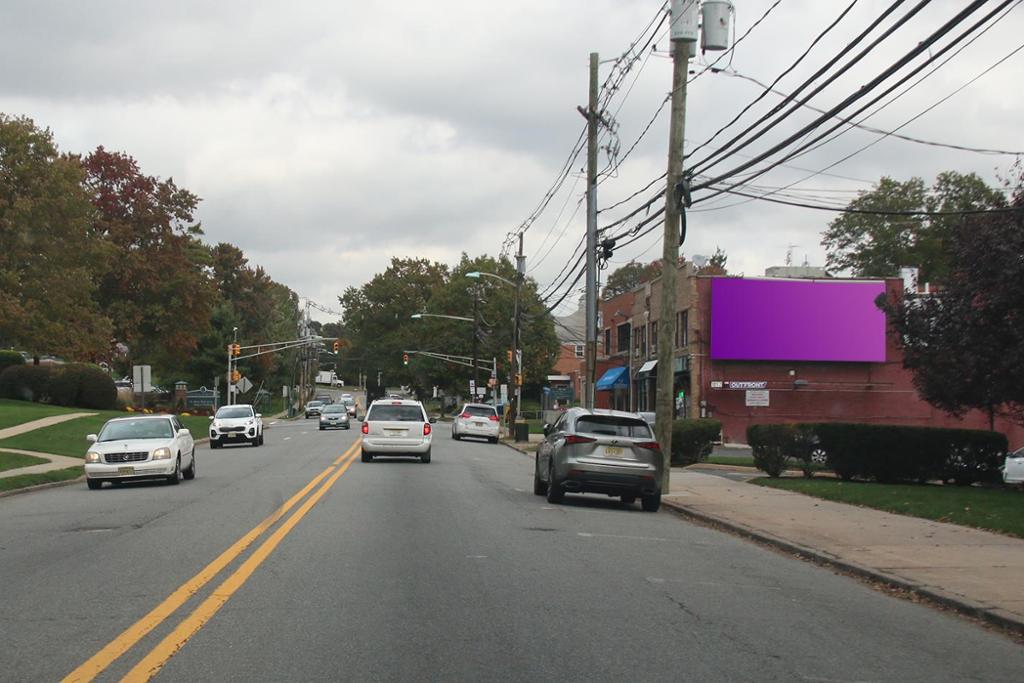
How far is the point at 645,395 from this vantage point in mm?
58375

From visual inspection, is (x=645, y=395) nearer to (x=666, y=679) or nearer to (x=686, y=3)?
(x=686, y=3)

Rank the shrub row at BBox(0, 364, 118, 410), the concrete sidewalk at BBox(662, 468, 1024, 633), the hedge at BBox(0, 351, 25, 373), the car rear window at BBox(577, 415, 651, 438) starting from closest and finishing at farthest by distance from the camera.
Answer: the concrete sidewalk at BBox(662, 468, 1024, 633)
the car rear window at BBox(577, 415, 651, 438)
the shrub row at BBox(0, 364, 118, 410)
the hedge at BBox(0, 351, 25, 373)

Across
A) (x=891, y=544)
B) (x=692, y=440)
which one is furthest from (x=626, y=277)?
(x=891, y=544)

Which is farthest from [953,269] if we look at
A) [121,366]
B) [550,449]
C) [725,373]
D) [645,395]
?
[121,366]

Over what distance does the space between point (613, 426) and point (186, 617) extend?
11061 mm

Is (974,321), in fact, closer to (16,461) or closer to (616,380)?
(16,461)

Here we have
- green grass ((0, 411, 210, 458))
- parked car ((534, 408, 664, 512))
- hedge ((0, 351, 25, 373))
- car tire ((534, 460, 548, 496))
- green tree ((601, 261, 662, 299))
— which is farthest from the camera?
green tree ((601, 261, 662, 299))

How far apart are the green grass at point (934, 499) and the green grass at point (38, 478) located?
1500 cm

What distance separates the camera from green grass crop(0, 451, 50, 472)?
26.5 meters

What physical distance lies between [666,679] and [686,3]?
17.4 m

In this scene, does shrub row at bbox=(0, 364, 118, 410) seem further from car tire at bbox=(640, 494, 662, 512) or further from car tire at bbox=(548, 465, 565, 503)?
car tire at bbox=(640, 494, 662, 512)

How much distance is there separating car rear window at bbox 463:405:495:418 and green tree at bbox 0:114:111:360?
64.7 ft

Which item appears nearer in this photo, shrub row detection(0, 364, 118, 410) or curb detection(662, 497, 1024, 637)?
curb detection(662, 497, 1024, 637)

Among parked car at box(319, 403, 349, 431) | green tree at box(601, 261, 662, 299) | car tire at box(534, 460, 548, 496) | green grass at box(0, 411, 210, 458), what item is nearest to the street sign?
green grass at box(0, 411, 210, 458)
